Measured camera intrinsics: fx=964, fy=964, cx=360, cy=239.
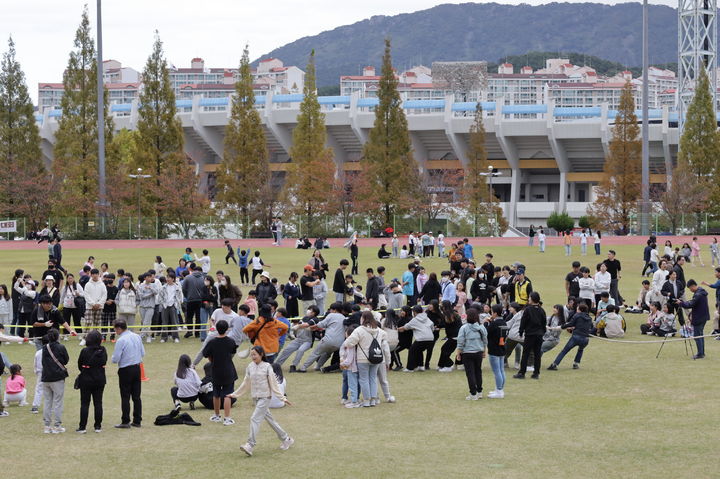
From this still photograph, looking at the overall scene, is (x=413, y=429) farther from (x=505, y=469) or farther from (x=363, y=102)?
(x=363, y=102)

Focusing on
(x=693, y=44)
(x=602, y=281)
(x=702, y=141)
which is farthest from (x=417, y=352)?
(x=693, y=44)

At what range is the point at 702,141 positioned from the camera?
59281 millimetres

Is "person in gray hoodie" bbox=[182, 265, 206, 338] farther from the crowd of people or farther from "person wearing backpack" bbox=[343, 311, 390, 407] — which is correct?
"person wearing backpack" bbox=[343, 311, 390, 407]

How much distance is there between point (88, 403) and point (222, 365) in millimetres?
1605

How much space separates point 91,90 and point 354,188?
Answer: 52.4 feet

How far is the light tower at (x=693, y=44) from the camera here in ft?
229

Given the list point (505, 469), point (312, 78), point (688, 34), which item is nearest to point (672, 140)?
point (688, 34)

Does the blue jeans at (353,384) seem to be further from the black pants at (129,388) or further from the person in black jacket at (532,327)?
the person in black jacket at (532,327)

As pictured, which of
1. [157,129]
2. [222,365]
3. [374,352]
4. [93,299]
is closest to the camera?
[222,365]

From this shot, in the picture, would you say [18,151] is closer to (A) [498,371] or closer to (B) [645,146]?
(B) [645,146]

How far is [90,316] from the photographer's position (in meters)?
18.4

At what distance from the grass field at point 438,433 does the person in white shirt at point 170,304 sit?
8.87 ft

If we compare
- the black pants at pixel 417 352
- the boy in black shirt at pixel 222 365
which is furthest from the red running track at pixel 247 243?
the boy in black shirt at pixel 222 365

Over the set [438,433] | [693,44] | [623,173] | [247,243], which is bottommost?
[438,433]
